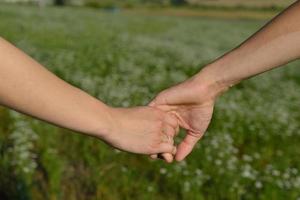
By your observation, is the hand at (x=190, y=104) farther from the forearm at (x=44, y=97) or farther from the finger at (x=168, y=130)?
the forearm at (x=44, y=97)

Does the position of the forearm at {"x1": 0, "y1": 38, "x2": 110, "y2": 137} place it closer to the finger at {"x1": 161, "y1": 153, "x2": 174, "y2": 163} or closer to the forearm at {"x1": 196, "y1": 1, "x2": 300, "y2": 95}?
the finger at {"x1": 161, "y1": 153, "x2": 174, "y2": 163}

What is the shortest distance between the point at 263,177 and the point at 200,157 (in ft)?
2.61

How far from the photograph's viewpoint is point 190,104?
148 inches

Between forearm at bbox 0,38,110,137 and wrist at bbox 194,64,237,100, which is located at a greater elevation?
forearm at bbox 0,38,110,137

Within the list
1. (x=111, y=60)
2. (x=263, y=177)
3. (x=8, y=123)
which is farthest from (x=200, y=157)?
(x=111, y=60)

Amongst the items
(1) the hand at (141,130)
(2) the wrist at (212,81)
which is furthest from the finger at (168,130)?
(2) the wrist at (212,81)

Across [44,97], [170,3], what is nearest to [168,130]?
[44,97]

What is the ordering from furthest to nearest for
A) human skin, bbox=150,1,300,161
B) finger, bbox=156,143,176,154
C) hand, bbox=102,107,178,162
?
finger, bbox=156,143,176,154
human skin, bbox=150,1,300,161
hand, bbox=102,107,178,162

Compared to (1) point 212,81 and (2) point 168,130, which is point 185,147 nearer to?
(2) point 168,130

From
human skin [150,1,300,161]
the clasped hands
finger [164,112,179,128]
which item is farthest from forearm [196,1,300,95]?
finger [164,112,179,128]

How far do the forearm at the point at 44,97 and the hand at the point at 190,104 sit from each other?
31.1 inches

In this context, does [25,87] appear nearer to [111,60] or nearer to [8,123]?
[8,123]

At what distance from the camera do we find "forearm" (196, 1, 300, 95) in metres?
3.13

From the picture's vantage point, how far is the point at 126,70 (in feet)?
47.1
